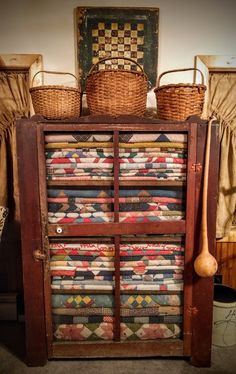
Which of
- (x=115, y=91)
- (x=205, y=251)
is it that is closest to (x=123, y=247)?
(x=205, y=251)

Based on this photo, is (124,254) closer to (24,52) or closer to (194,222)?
(194,222)

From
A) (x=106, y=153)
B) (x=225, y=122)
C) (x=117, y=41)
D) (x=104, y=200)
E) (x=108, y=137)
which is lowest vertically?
(x=104, y=200)

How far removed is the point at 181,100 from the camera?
1884 mm

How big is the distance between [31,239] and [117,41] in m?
1.90

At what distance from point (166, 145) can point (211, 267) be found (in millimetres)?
915

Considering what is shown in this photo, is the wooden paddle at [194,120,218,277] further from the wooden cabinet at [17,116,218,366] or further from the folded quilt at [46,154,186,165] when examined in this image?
the folded quilt at [46,154,186,165]

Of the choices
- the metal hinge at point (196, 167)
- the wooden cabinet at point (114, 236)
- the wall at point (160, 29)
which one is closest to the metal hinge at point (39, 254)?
the wooden cabinet at point (114, 236)

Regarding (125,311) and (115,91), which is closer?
(115,91)

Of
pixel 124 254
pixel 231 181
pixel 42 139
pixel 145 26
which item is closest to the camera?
pixel 42 139

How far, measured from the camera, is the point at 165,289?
2.02 m

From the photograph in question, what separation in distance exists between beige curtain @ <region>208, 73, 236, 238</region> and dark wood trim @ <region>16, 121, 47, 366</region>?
1737 millimetres

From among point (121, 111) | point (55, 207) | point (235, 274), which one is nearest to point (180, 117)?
point (121, 111)

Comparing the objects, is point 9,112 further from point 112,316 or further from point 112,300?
point 112,316

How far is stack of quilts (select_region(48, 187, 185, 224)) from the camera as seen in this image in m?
1.95
